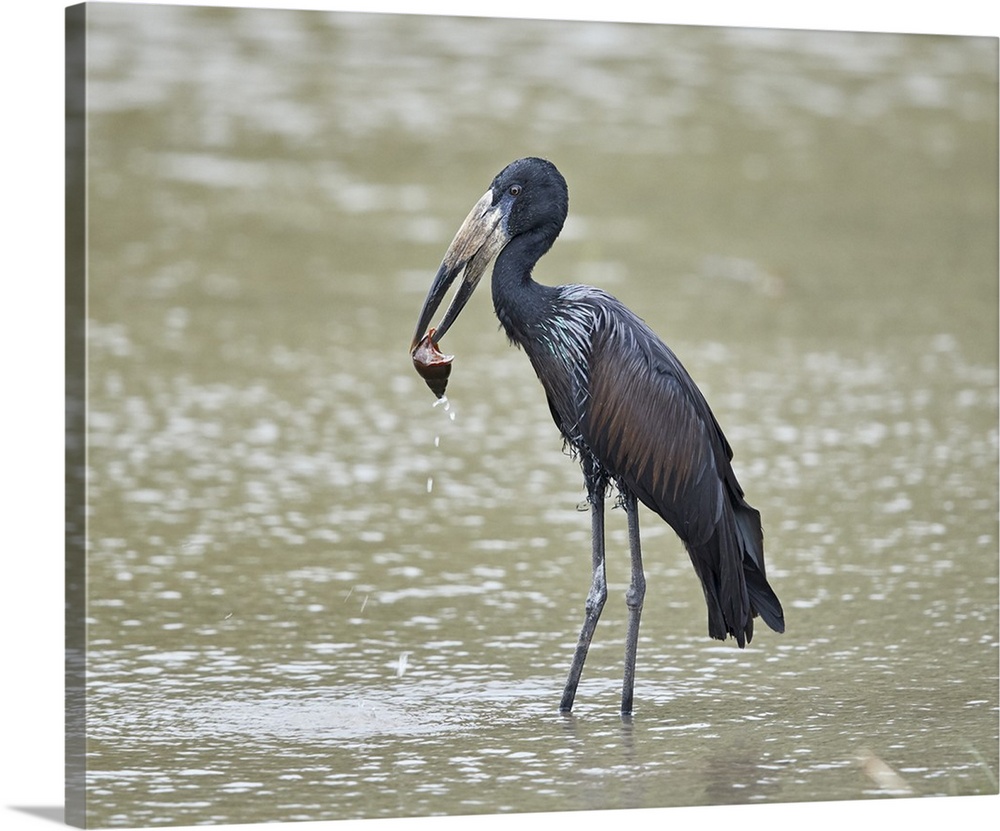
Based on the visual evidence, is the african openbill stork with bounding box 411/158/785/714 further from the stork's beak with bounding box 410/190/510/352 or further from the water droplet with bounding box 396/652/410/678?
the water droplet with bounding box 396/652/410/678

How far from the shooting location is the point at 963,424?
37.1ft

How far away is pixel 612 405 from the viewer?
706cm

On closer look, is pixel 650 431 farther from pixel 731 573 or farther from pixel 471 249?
pixel 471 249

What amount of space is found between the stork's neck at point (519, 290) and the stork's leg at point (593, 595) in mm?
565

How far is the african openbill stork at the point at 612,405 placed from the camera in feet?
23.2

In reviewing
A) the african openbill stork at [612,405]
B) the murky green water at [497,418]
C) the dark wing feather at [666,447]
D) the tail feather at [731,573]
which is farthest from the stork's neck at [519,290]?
the murky green water at [497,418]

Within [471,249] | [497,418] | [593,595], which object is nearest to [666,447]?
[593,595]

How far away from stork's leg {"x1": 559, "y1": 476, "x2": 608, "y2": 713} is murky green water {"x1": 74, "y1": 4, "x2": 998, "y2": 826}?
0.40ft

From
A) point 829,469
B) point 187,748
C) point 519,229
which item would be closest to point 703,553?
point 519,229

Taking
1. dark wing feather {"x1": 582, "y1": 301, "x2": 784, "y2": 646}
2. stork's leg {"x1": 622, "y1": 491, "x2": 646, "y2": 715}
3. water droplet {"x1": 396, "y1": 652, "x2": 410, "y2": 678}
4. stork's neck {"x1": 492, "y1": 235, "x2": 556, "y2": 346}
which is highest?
stork's neck {"x1": 492, "y1": 235, "x2": 556, "y2": 346}

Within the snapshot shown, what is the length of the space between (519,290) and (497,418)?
4308 millimetres

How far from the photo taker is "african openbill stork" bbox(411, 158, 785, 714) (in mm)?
7074

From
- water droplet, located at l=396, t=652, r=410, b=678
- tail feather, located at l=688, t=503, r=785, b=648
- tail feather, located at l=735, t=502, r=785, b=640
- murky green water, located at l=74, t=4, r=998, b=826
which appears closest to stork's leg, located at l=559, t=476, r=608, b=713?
murky green water, located at l=74, t=4, r=998, b=826

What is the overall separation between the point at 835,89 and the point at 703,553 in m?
5.72
